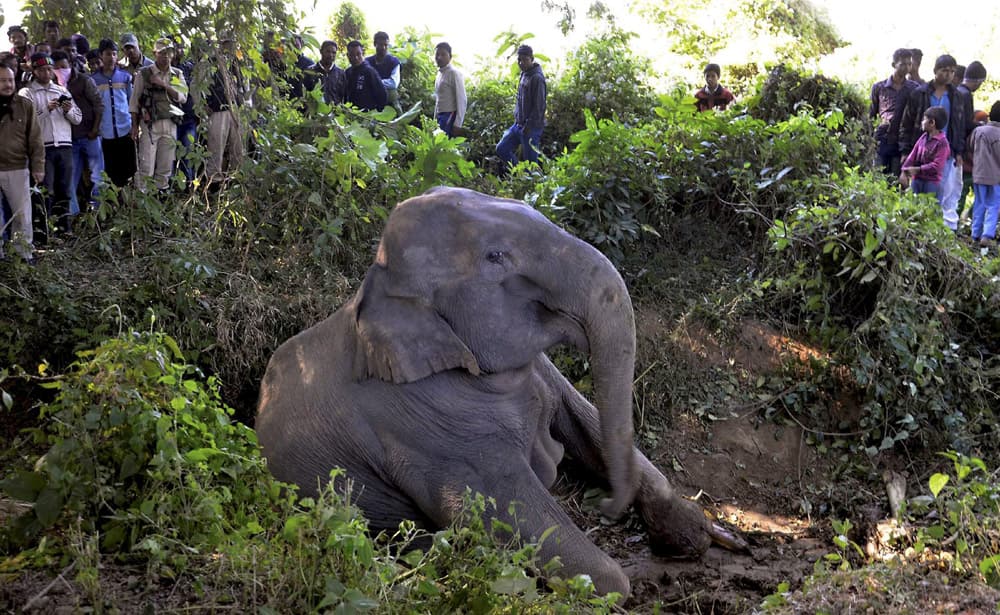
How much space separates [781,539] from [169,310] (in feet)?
13.2

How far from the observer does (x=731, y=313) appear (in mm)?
7508

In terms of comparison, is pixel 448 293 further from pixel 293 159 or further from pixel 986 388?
pixel 986 388

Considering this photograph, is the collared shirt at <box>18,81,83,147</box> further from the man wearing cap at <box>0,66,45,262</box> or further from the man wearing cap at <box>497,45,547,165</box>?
the man wearing cap at <box>497,45,547,165</box>

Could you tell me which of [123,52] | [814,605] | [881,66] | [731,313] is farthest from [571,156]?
[881,66]

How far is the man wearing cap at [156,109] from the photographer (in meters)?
9.18

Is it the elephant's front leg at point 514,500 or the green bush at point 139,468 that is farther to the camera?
the elephant's front leg at point 514,500

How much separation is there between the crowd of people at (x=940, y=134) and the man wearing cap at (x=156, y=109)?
22.4 feet

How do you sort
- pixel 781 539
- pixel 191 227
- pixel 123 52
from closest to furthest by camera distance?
pixel 781 539 → pixel 191 227 → pixel 123 52

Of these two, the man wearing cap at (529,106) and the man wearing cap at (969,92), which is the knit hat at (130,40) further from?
the man wearing cap at (969,92)

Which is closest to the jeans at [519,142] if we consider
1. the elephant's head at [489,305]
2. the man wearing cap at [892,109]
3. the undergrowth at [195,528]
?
the man wearing cap at [892,109]

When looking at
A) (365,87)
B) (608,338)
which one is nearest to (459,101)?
(365,87)

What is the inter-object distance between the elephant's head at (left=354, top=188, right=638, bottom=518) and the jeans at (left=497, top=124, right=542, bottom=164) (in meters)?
7.05

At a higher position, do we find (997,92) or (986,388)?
(997,92)

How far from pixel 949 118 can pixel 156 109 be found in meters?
7.86
